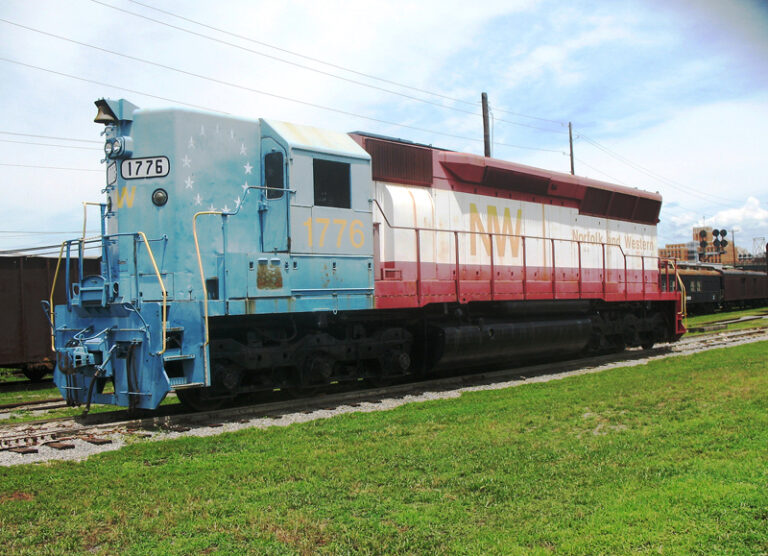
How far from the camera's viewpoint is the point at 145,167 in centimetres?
791

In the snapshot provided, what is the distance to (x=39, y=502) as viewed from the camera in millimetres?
4586

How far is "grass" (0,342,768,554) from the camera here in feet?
12.2

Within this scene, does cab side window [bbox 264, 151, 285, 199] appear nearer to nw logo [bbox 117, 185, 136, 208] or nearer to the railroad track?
nw logo [bbox 117, 185, 136, 208]

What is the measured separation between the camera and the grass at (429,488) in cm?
373

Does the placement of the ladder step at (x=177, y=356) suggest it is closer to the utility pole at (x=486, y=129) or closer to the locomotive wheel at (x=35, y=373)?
the locomotive wheel at (x=35, y=373)

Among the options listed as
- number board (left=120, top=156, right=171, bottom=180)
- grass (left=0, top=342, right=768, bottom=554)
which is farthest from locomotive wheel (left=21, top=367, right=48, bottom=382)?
grass (left=0, top=342, right=768, bottom=554)

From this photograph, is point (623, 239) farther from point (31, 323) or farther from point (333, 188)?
point (31, 323)

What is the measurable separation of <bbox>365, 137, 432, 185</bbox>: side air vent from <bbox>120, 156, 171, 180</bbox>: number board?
3.23 metres

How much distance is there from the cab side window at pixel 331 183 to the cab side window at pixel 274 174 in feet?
1.56

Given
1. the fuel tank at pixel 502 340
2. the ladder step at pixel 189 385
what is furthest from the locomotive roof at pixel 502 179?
the ladder step at pixel 189 385

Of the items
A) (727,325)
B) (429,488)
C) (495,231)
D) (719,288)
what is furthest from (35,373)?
(719,288)

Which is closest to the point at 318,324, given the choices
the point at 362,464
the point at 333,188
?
the point at 333,188

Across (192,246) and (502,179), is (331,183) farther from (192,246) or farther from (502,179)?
(502,179)

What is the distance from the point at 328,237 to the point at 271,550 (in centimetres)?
552
